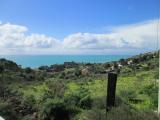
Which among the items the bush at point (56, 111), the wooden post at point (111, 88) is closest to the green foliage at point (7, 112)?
the bush at point (56, 111)

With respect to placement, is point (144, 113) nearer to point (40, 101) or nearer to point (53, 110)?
point (53, 110)

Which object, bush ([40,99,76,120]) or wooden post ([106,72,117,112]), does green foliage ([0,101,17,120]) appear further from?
wooden post ([106,72,117,112])

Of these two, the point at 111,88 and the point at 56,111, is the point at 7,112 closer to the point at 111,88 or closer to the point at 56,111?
the point at 56,111

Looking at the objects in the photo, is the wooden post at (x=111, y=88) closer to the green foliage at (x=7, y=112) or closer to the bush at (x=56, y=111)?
the green foliage at (x=7, y=112)

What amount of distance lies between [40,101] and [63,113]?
4.43m

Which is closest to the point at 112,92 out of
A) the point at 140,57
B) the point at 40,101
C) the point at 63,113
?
the point at 63,113

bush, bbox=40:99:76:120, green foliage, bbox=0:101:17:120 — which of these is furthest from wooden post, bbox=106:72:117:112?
bush, bbox=40:99:76:120

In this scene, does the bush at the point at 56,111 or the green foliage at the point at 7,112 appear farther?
the bush at the point at 56,111

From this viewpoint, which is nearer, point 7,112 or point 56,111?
point 7,112

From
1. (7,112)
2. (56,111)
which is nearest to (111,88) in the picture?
(7,112)

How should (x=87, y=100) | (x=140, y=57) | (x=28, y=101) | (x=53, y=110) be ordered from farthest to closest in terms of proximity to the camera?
(x=140, y=57) < (x=28, y=101) < (x=87, y=100) < (x=53, y=110)

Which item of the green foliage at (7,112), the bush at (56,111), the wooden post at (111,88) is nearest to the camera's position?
the wooden post at (111,88)

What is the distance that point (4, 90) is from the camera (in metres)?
27.8

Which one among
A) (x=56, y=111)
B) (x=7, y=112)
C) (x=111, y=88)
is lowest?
(x=56, y=111)
